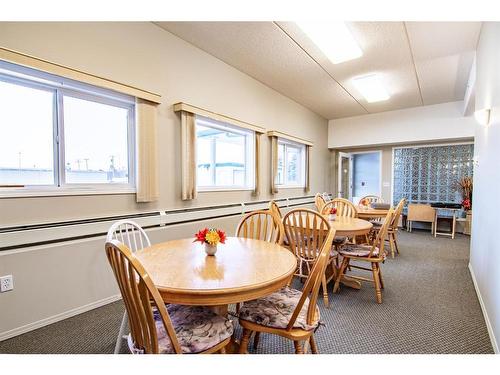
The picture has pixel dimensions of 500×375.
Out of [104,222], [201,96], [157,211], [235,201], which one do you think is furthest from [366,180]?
[104,222]

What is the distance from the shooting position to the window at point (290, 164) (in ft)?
16.5

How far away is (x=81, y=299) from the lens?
218 cm

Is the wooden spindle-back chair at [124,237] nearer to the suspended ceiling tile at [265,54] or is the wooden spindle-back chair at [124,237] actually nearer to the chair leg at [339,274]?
the chair leg at [339,274]

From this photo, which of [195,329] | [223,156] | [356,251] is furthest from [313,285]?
[223,156]

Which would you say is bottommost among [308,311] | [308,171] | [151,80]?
[308,311]

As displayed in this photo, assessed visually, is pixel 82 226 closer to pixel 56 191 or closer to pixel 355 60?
pixel 56 191

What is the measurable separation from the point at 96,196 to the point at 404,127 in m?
6.02

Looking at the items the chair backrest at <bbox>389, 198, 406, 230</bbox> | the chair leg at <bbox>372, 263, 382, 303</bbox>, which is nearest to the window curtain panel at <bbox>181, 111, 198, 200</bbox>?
the chair leg at <bbox>372, 263, 382, 303</bbox>

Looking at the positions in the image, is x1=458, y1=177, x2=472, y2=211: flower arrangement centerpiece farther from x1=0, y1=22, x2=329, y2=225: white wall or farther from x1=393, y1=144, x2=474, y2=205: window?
x1=0, y1=22, x2=329, y2=225: white wall

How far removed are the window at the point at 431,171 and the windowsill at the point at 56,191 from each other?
20.4ft

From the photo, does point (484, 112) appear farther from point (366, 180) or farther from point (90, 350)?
point (366, 180)

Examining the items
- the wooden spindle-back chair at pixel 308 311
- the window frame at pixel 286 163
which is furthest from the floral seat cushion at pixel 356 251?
the window frame at pixel 286 163

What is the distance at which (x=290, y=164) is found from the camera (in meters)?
5.42
